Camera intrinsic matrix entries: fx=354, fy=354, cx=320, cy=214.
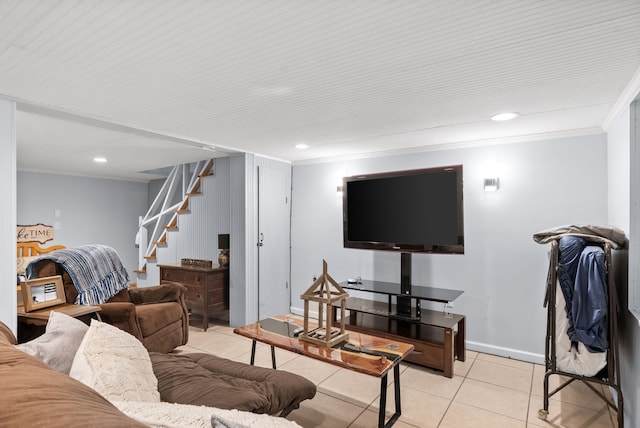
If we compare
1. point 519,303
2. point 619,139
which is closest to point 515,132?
point 619,139

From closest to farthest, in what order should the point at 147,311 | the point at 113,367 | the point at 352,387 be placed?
the point at 113,367 < the point at 352,387 < the point at 147,311

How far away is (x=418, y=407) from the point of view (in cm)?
254

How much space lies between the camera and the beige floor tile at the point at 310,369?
9.95 feet

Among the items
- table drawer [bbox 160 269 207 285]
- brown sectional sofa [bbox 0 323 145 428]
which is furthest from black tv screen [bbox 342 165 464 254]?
brown sectional sofa [bbox 0 323 145 428]

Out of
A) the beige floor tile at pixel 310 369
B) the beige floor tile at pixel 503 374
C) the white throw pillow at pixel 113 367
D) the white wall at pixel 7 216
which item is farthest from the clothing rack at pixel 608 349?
the white wall at pixel 7 216

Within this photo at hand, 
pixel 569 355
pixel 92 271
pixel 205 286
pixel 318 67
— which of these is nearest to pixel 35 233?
pixel 205 286

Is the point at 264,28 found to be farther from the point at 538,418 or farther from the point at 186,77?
the point at 538,418

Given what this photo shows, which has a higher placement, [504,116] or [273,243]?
[504,116]

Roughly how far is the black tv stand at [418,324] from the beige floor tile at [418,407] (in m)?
→ 0.44

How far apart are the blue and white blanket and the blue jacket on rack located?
3.56 m

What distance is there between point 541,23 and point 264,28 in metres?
1.20

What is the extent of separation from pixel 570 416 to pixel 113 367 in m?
2.84

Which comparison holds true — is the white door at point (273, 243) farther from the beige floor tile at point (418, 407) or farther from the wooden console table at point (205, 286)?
the beige floor tile at point (418, 407)

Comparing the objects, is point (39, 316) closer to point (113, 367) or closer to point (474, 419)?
point (113, 367)
